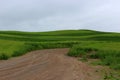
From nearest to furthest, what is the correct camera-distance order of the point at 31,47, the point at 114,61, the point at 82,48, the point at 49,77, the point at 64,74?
the point at 49,77, the point at 64,74, the point at 114,61, the point at 82,48, the point at 31,47

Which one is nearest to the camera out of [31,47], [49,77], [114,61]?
[49,77]

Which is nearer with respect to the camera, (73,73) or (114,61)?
(73,73)

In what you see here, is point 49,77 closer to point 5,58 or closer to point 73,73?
point 73,73

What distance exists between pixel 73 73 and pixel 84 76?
3.03ft

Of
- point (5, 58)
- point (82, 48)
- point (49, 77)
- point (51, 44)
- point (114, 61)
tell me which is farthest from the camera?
point (51, 44)

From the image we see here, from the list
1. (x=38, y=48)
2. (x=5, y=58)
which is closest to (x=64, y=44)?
(x=38, y=48)

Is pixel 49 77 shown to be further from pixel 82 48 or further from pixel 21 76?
pixel 82 48

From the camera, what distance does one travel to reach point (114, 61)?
25.1 meters

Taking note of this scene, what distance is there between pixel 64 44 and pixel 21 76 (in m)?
27.1

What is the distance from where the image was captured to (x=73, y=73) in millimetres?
18703

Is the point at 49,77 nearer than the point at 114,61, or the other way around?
the point at 49,77

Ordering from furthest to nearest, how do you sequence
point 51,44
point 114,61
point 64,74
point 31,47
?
point 51,44, point 31,47, point 114,61, point 64,74

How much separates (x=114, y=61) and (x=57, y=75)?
27.0 feet

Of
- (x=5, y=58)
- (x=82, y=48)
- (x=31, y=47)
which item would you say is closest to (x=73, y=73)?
(x=5, y=58)
